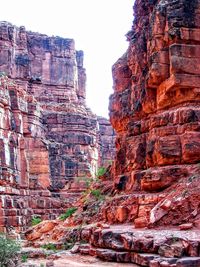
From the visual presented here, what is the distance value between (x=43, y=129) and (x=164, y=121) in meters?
35.8

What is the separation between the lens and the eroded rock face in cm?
2662

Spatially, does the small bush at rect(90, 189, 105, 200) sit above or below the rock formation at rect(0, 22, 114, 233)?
below

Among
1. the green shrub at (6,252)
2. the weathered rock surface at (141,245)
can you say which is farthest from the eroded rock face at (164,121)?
the green shrub at (6,252)

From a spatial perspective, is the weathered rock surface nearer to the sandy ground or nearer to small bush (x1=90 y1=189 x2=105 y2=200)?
the sandy ground

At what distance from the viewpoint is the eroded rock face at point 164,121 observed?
26.6 meters

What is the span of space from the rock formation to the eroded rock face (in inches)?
830

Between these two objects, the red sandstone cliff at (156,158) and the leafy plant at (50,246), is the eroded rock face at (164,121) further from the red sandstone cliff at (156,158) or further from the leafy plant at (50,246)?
the leafy plant at (50,246)

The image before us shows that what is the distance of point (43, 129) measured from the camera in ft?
210

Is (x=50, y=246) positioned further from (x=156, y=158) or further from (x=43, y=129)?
(x=43, y=129)

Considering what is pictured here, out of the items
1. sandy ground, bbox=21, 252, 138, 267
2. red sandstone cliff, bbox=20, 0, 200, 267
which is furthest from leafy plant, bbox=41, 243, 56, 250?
sandy ground, bbox=21, 252, 138, 267

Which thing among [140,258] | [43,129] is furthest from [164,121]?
[43,129]

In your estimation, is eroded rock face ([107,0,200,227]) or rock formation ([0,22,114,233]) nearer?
eroded rock face ([107,0,200,227])

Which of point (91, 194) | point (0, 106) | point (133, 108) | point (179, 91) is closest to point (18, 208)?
point (0, 106)

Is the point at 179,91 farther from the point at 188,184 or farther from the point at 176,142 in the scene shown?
the point at 188,184
